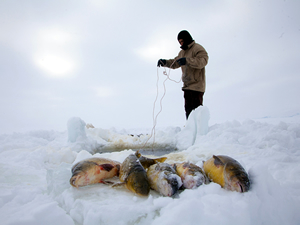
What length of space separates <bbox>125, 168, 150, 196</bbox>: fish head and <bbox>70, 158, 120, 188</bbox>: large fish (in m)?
0.39

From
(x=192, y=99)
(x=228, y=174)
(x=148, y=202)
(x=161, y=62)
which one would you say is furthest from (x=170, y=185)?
(x=161, y=62)

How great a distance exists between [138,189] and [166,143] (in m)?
4.07

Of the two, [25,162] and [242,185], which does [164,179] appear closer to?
[242,185]

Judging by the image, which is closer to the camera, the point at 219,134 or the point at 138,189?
the point at 138,189

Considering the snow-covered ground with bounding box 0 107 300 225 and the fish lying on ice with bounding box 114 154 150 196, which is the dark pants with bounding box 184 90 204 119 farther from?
the fish lying on ice with bounding box 114 154 150 196

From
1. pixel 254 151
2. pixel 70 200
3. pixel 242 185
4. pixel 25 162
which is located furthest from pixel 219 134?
pixel 25 162

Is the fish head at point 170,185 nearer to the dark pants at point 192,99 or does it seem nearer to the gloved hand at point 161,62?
the dark pants at point 192,99

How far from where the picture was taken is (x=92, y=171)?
5.98ft

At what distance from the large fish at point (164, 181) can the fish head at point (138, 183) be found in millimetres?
99

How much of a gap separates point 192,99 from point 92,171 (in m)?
4.11

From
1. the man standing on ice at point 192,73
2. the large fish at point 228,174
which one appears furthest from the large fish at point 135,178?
the man standing on ice at point 192,73

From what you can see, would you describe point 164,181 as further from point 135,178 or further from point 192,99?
point 192,99

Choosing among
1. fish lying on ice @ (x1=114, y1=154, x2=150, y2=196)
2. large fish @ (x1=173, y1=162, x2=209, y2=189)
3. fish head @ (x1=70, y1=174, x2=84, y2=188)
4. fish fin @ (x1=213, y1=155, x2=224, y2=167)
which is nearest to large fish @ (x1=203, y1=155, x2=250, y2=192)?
fish fin @ (x1=213, y1=155, x2=224, y2=167)

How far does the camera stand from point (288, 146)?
9.71 feet
